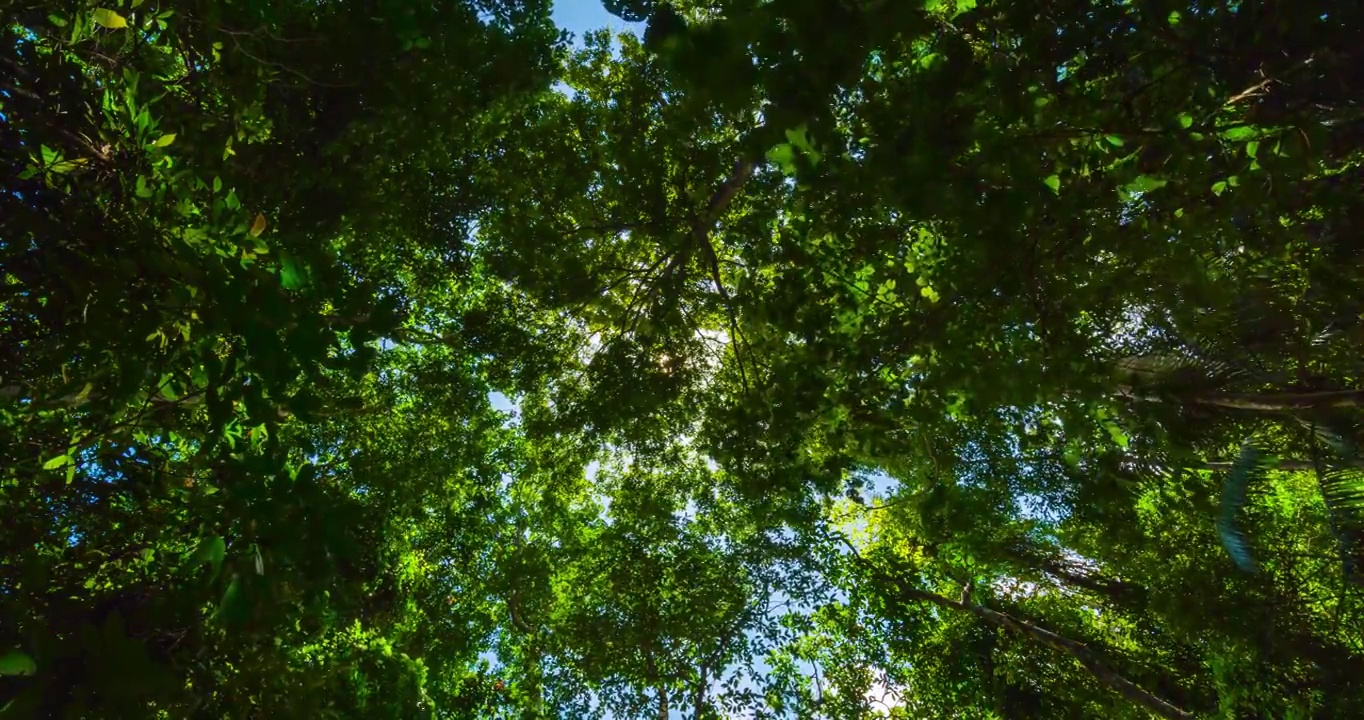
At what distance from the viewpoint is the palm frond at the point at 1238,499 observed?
525 centimetres

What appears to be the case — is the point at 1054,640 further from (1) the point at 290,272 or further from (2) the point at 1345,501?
(1) the point at 290,272

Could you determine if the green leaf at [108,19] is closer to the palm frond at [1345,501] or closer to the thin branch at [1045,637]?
the palm frond at [1345,501]

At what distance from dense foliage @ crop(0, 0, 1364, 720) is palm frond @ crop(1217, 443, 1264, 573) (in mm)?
67

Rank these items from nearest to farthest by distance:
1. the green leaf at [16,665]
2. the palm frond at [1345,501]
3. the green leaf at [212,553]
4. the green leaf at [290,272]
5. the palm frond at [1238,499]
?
1. the green leaf at [16,665]
2. the green leaf at [212,553]
3. the green leaf at [290,272]
4. the palm frond at [1345,501]
5. the palm frond at [1238,499]

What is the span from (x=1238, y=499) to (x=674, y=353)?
19.6ft

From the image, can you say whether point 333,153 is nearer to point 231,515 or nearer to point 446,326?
point 446,326

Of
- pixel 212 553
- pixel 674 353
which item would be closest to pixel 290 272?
pixel 212 553

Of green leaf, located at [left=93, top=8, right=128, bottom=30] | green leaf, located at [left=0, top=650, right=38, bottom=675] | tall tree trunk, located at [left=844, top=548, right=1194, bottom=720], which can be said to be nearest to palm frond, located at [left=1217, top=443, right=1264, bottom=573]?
tall tree trunk, located at [left=844, top=548, right=1194, bottom=720]

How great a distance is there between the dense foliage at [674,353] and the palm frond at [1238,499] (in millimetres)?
67

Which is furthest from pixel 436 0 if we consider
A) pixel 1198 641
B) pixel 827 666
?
pixel 1198 641

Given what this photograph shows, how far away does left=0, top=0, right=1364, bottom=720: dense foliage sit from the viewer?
2.50 metres

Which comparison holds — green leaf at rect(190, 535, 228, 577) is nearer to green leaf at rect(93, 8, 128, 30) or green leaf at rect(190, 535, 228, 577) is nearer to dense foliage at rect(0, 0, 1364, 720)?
dense foliage at rect(0, 0, 1364, 720)

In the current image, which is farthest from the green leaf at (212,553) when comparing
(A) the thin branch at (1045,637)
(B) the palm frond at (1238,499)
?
(A) the thin branch at (1045,637)

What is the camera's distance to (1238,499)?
17.5ft
